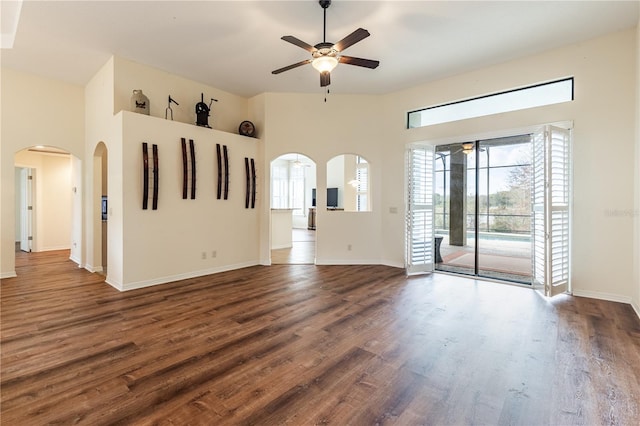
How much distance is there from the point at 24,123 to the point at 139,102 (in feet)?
7.58

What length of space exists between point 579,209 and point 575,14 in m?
2.41

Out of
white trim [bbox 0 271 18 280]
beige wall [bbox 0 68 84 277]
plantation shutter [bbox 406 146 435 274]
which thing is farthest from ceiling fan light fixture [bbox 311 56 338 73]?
white trim [bbox 0 271 18 280]

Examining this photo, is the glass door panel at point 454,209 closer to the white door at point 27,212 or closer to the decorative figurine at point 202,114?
the decorative figurine at point 202,114

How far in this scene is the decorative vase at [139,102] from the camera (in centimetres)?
456

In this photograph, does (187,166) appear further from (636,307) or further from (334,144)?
(636,307)

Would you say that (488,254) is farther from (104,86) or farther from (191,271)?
(104,86)

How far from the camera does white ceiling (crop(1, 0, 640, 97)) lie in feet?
11.1

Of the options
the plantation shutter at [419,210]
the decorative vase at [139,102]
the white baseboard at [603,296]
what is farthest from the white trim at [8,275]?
the white baseboard at [603,296]

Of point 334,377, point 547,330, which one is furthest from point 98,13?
point 547,330

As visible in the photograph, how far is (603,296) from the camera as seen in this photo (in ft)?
13.0

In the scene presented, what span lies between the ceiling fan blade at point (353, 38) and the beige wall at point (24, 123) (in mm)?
5334

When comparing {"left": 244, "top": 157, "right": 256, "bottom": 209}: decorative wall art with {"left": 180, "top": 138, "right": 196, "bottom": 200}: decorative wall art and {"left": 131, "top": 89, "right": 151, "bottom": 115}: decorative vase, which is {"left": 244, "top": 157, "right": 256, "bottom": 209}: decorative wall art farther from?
{"left": 131, "top": 89, "right": 151, "bottom": 115}: decorative vase

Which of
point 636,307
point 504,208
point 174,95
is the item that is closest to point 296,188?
point 174,95

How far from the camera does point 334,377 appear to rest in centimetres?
217
